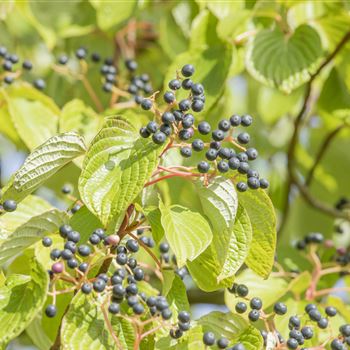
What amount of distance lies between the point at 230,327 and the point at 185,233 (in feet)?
1.00

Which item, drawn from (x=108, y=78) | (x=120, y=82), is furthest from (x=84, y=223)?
(x=120, y=82)

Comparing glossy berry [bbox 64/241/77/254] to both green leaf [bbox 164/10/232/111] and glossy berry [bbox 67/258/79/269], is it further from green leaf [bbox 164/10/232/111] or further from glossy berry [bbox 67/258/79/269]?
green leaf [bbox 164/10/232/111]

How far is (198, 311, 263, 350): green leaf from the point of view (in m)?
1.86

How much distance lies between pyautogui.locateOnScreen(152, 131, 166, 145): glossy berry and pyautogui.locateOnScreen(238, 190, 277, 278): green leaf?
0.85 feet

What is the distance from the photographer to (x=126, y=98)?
2.88m

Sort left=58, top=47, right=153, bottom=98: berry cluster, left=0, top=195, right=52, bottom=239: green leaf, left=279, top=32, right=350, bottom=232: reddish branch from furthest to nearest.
Answer: left=279, top=32, right=350, bottom=232: reddish branch → left=58, top=47, right=153, bottom=98: berry cluster → left=0, top=195, right=52, bottom=239: green leaf

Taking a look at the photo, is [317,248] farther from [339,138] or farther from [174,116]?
[174,116]

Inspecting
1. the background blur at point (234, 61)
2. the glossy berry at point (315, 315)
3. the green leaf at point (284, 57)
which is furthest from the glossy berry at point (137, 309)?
the green leaf at point (284, 57)

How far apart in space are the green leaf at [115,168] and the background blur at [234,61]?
0.53 m

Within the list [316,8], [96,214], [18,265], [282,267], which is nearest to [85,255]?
[96,214]

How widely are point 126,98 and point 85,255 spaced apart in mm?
1207

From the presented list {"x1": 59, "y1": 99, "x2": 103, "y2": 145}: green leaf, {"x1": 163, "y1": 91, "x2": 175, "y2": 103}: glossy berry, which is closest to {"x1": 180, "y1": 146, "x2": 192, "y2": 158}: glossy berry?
{"x1": 163, "y1": 91, "x2": 175, "y2": 103}: glossy berry

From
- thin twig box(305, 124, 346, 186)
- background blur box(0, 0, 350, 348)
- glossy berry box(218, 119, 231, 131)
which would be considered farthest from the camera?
thin twig box(305, 124, 346, 186)

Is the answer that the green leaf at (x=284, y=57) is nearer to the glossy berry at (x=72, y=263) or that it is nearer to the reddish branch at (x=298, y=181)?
the reddish branch at (x=298, y=181)
